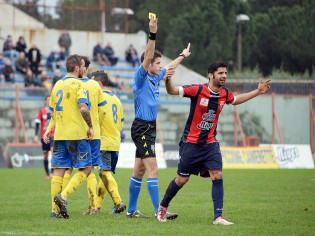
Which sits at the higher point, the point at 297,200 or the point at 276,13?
the point at 276,13

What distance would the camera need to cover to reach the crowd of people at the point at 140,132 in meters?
12.6

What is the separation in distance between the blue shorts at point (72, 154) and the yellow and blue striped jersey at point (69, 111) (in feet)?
0.33

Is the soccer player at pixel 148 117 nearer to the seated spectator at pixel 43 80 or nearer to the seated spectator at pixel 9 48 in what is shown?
the seated spectator at pixel 43 80

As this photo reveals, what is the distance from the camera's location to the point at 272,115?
36.3 metres

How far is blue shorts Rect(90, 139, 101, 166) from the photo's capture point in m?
13.9

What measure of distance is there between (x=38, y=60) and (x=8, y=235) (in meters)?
26.1

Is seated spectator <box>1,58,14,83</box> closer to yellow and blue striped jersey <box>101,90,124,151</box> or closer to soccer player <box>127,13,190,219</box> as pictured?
yellow and blue striped jersey <box>101,90,124,151</box>

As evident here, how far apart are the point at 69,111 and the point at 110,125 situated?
142 centimetres

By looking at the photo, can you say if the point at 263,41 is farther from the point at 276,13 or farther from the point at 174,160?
the point at 174,160

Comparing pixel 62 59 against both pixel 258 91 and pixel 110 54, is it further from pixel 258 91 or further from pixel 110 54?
pixel 258 91

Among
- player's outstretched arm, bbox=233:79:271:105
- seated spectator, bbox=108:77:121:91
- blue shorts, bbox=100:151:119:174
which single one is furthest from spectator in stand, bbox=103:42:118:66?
player's outstretched arm, bbox=233:79:271:105

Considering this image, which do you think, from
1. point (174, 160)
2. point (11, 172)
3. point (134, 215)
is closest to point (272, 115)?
point (174, 160)

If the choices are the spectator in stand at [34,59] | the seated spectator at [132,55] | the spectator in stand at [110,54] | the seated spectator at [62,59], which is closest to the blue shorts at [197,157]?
the spectator in stand at [34,59]

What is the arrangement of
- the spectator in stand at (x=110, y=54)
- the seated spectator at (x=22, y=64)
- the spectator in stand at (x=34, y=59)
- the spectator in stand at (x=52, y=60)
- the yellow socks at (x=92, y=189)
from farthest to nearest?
the spectator in stand at (x=110, y=54), the spectator in stand at (x=52, y=60), the seated spectator at (x=22, y=64), the spectator in stand at (x=34, y=59), the yellow socks at (x=92, y=189)
